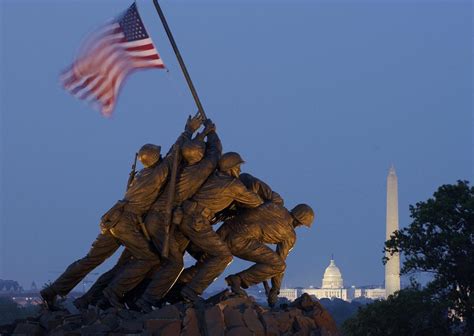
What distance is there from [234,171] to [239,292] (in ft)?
5.76

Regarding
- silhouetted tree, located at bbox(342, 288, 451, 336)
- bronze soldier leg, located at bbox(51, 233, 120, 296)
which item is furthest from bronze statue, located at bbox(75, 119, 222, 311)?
silhouetted tree, located at bbox(342, 288, 451, 336)

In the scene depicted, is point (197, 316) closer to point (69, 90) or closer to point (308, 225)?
point (308, 225)

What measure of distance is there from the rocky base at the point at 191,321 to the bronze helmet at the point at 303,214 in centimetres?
136

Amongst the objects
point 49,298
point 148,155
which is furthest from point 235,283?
point 49,298

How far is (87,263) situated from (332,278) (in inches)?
3396

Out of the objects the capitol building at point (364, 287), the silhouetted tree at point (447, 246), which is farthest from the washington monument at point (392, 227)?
the silhouetted tree at point (447, 246)

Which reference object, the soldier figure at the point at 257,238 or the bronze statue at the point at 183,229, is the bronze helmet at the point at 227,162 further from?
the soldier figure at the point at 257,238

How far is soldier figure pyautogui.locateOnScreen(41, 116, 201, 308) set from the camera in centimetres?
2033

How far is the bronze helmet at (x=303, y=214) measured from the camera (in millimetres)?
21250

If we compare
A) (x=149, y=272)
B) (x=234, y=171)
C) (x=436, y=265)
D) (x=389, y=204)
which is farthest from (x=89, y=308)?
(x=389, y=204)

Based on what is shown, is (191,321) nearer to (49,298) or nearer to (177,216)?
(177,216)

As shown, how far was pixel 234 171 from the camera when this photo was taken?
2083cm

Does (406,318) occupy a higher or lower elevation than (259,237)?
higher

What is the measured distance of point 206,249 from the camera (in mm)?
20406
